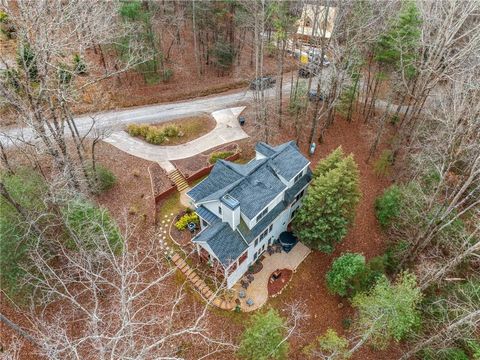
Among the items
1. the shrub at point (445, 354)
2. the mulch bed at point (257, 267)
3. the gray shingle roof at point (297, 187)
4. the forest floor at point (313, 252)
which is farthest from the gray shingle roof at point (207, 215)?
the shrub at point (445, 354)

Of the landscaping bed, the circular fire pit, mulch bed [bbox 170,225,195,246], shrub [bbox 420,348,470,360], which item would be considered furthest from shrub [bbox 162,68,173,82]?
shrub [bbox 420,348,470,360]

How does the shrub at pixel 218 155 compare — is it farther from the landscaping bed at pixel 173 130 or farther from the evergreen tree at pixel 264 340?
the evergreen tree at pixel 264 340

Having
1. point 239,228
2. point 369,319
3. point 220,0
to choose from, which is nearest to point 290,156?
point 239,228

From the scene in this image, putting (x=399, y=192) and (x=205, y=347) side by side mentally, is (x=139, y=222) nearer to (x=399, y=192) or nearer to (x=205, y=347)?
(x=205, y=347)

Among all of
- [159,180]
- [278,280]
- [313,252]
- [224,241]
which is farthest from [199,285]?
[159,180]

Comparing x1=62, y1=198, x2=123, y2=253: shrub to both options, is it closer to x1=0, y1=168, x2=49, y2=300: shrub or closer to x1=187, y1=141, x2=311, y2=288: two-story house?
x1=0, y1=168, x2=49, y2=300: shrub
